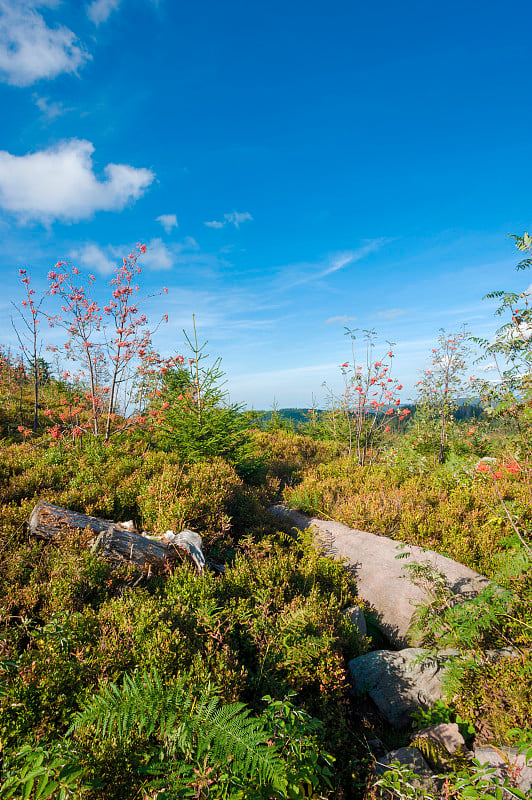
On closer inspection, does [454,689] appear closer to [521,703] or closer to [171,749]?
[521,703]

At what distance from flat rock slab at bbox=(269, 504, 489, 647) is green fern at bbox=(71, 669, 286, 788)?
304cm

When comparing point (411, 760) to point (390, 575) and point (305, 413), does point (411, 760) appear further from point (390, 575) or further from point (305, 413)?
point (305, 413)

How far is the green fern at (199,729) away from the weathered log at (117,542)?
6.81ft

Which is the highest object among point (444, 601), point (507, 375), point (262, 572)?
point (507, 375)

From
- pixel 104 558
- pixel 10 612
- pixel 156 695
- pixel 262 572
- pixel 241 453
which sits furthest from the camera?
pixel 241 453

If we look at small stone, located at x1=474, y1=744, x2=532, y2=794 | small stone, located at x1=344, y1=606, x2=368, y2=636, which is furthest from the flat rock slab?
small stone, located at x1=474, y1=744, x2=532, y2=794

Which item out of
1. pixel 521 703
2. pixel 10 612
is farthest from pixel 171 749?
pixel 521 703

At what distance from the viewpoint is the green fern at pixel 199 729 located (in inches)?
74.4

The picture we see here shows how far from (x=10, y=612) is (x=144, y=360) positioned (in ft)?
21.9

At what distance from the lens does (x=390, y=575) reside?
216 inches

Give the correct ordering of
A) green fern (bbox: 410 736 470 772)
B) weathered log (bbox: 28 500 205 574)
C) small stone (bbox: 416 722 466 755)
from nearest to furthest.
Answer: green fern (bbox: 410 736 470 772), small stone (bbox: 416 722 466 755), weathered log (bbox: 28 500 205 574)

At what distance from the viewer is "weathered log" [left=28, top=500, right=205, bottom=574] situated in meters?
4.41

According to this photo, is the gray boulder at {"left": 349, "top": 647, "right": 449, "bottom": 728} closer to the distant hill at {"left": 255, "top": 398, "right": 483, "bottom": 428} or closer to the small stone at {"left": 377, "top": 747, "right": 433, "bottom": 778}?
the small stone at {"left": 377, "top": 747, "right": 433, "bottom": 778}

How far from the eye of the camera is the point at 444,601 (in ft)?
14.4
